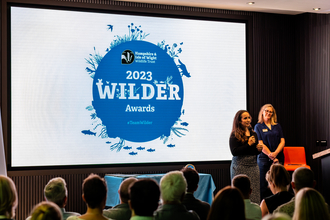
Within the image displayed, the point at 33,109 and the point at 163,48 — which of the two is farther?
the point at 163,48

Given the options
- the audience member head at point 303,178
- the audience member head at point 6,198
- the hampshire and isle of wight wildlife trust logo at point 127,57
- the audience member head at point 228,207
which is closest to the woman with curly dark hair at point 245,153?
the audience member head at point 303,178

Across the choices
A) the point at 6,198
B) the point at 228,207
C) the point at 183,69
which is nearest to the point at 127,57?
the point at 183,69

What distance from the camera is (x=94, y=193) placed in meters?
2.37

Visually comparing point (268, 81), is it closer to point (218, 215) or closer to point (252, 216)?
point (252, 216)

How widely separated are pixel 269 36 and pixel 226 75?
1122 millimetres

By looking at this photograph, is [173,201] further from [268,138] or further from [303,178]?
[268,138]

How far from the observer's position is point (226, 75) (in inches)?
243

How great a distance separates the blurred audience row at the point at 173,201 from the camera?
1.78 m

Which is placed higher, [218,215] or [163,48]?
[163,48]

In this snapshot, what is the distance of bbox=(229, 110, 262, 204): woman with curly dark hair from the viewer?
15.5ft

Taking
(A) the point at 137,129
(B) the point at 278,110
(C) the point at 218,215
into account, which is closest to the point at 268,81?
(B) the point at 278,110

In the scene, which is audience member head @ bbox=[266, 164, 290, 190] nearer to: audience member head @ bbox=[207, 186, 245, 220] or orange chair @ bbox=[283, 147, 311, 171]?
audience member head @ bbox=[207, 186, 245, 220]

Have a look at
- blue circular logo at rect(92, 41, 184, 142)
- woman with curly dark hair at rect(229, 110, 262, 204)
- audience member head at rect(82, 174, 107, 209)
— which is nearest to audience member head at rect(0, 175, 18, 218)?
audience member head at rect(82, 174, 107, 209)

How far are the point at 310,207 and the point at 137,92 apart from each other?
418cm
